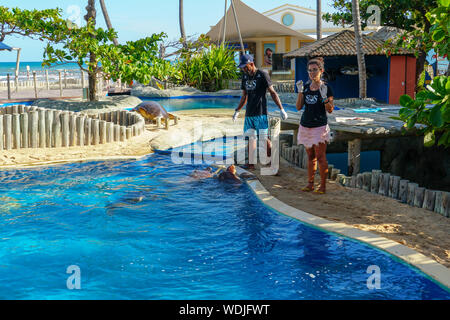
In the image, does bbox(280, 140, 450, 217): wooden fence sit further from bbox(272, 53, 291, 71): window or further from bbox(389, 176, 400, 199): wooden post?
Answer: bbox(272, 53, 291, 71): window

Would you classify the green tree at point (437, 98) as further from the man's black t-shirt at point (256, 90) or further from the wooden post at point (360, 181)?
the man's black t-shirt at point (256, 90)

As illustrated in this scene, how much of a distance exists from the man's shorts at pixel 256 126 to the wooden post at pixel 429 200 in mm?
2780

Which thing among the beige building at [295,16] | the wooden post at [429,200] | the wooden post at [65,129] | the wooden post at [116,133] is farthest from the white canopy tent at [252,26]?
the wooden post at [429,200]

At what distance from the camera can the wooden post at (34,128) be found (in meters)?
10.5

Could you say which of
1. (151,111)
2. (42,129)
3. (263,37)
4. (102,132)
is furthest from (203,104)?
(263,37)

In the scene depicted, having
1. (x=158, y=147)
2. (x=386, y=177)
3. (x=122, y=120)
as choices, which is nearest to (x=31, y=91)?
(x=122, y=120)

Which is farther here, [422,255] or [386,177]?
[386,177]

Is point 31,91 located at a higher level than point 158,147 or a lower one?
higher

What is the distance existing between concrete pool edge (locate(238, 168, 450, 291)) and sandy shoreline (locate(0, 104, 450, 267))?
7.9 inches

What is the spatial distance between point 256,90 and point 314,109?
1.45 metres
